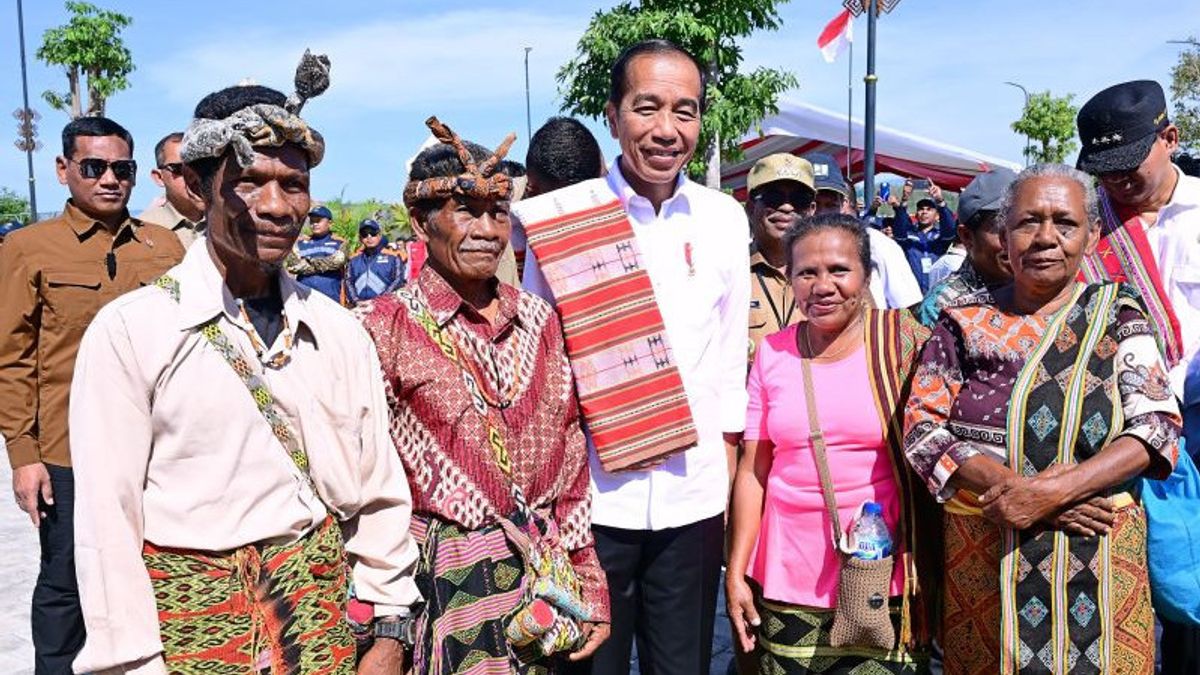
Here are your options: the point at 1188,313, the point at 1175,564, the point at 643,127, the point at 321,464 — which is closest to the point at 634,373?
the point at 643,127

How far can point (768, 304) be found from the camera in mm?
3820

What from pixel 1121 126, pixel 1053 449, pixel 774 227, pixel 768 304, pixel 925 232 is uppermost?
pixel 925 232

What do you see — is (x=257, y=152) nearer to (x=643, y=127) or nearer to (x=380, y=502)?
(x=380, y=502)

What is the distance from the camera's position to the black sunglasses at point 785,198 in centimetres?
389

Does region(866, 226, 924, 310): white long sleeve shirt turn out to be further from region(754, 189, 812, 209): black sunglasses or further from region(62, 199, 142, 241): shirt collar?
region(62, 199, 142, 241): shirt collar

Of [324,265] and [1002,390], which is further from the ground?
[324,265]

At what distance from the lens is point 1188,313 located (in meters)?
3.14

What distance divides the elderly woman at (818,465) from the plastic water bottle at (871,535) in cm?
5

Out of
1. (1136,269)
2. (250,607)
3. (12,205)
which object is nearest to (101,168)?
(250,607)

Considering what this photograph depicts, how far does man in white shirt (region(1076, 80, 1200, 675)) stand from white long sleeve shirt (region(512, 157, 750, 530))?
126 cm

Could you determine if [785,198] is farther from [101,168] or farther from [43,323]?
[43,323]

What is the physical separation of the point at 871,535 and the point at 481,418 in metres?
1.17

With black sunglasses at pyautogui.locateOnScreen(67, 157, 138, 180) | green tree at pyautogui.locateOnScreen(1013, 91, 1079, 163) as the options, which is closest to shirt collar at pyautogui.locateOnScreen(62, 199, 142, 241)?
black sunglasses at pyautogui.locateOnScreen(67, 157, 138, 180)

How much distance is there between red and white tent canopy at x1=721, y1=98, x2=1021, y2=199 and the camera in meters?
21.6
